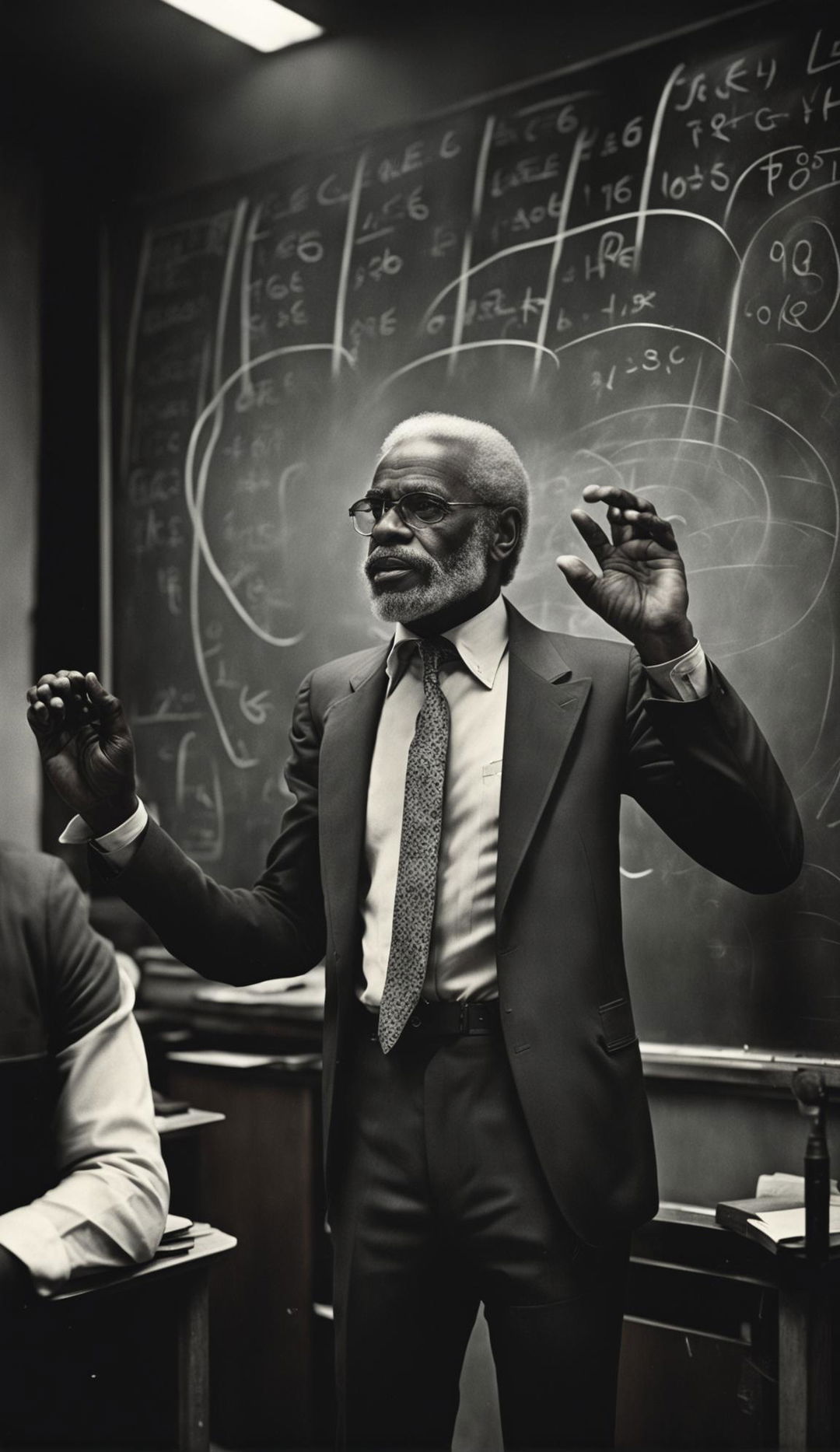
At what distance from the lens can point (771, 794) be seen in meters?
1.75

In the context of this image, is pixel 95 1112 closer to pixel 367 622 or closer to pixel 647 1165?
pixel 647 1165

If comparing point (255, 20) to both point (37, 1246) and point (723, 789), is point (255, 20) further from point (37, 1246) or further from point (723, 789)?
point (37, 1246)

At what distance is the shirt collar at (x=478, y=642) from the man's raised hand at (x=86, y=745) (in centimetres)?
43

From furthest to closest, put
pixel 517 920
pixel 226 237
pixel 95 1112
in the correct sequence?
pixel 226 237 → pixel 95 1112 → pixel 517 920

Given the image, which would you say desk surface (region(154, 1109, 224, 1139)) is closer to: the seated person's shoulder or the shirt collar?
the seated person's shoulder

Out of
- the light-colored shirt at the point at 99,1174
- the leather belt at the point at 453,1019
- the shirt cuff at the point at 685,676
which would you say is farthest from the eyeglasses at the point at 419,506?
the light-colored shirt at the point at 99,1174

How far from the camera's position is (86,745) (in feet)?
6.23

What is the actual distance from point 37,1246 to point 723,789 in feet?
3.57

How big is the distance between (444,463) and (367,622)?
4.10ft

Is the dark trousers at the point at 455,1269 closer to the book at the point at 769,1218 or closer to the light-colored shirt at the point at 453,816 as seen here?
the light-colored shirt at the point at 453,816

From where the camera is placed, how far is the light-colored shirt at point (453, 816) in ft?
6.15

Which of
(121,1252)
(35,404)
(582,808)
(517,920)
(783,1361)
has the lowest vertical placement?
(783,1361)

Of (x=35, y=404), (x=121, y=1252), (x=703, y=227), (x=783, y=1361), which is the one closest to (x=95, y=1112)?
(x=121, y=1252)

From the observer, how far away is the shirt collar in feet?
6.69
